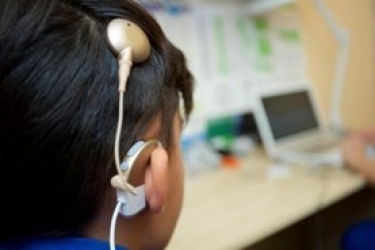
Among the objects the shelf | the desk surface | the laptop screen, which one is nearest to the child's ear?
the desk surface

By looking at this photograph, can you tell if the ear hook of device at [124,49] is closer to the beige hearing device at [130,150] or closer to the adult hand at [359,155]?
the beige hearing device at [130,150]

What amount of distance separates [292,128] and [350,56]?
0.46 m

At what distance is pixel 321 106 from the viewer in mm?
1773

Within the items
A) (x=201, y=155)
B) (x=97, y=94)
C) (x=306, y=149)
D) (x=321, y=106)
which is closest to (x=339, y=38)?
(x=321, y=106)

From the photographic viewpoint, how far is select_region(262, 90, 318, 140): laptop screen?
1409 millimetres

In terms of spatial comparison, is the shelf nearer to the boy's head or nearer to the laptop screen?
the laptop screen

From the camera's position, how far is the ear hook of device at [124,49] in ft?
1.30

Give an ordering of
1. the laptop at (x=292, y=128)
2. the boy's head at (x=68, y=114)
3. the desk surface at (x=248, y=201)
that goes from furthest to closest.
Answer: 1. the laptop at (x=292, y=128)
2. the desk surface at (x=248, y=201)
3. the boy's head at (x=68, y=114)

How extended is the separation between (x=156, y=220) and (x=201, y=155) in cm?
85

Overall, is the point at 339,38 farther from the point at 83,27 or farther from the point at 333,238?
the point at 83,27

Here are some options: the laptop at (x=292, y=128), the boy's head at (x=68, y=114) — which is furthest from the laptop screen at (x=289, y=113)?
the boy's head at (x=68, y=114)

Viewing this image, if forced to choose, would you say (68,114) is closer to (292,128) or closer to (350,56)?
(292,128)

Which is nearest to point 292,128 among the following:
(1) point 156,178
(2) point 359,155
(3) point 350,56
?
(2) point 359,155

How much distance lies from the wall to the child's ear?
142 cm
